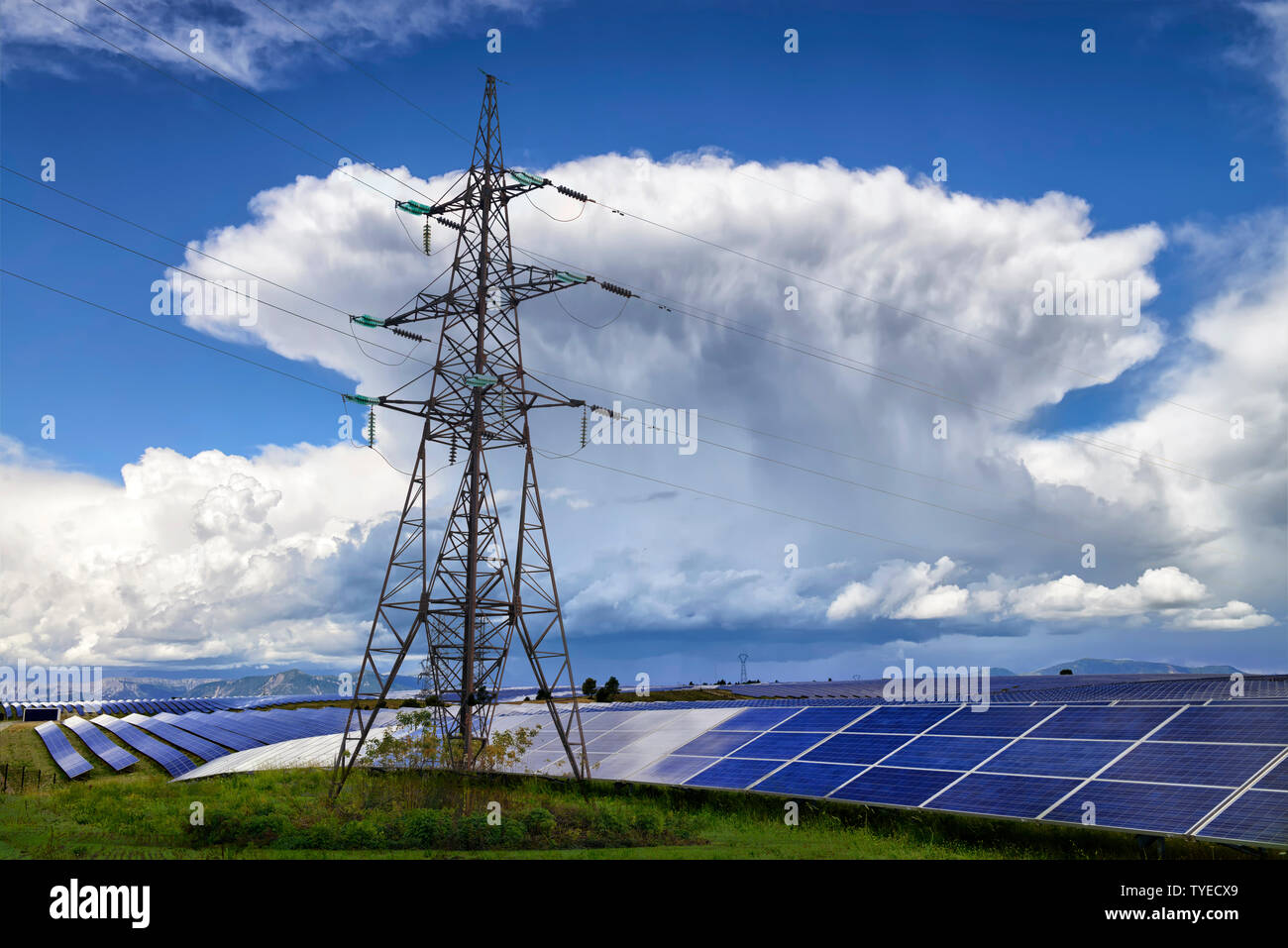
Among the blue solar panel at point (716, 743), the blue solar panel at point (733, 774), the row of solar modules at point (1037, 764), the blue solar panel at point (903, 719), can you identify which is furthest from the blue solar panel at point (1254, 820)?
the blue solar panel at point (716, 743)

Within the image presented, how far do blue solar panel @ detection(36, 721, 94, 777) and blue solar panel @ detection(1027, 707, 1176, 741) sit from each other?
56.0 m

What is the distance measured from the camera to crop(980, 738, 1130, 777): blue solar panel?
24.9 m

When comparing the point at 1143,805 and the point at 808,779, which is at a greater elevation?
the point at 1143,805

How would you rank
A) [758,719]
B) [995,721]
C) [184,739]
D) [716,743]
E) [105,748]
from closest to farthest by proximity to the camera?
[995,721], [716,743], [758,719], [105,748], [184,739]

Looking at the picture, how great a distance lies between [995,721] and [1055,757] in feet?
13.4

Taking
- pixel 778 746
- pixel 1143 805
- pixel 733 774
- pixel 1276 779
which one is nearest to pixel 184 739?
pixel 733 774

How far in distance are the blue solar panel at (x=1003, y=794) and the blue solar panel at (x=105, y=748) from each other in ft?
174

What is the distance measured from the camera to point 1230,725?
2466 cm

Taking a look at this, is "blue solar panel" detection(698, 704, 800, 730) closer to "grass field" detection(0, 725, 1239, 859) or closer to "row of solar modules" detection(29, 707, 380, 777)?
"grass field" detection(0, 725, 1239, 859)

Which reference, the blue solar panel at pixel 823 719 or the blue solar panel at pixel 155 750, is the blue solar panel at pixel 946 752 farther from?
the blue solar panel at pixel 155 750

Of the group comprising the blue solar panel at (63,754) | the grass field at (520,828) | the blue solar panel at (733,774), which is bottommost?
the blue solar panel at (63,754)

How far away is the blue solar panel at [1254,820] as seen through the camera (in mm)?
19188
